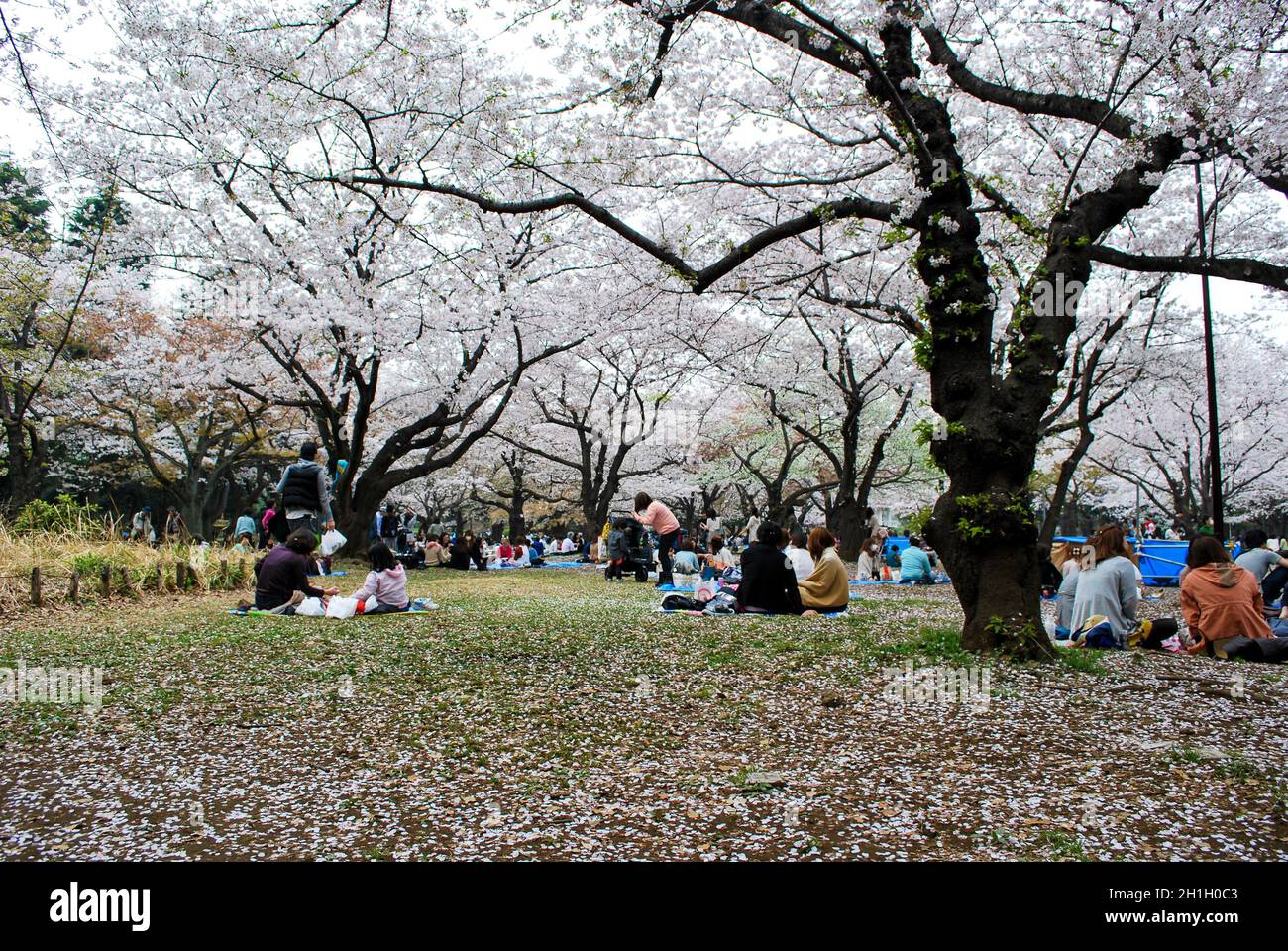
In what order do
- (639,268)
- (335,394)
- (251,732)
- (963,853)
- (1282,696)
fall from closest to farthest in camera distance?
(963,853)
(251,732)
(1282,696)
(639,268)
(335,394)

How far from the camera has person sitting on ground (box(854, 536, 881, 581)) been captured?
19.2 m

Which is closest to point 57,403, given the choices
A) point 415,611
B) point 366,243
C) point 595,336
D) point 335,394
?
point 335,394

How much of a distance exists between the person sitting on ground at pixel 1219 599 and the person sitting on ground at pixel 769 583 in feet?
11.4

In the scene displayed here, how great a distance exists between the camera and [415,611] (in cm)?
938

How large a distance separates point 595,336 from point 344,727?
16.1 meters

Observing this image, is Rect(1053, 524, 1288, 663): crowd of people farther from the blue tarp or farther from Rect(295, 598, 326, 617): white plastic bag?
the blue tarp

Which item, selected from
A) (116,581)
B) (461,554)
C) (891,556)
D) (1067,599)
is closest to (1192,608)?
(1067,599)

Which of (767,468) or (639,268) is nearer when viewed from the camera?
(639,268)

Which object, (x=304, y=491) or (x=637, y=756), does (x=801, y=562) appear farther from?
(x=637, y=756)

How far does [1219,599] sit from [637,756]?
216 inches

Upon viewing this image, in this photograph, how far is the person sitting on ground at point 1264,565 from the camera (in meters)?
8.62

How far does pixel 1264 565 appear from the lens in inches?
356

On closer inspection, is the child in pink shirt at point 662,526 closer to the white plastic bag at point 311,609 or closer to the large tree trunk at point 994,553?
the white plastic bag at point 311,609

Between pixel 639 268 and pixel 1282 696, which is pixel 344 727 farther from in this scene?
pixel 639 268
